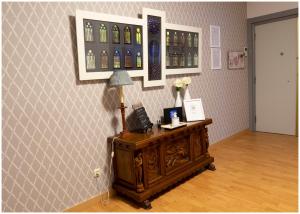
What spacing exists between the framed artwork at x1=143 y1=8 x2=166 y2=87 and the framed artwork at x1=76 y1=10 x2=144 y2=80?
0.09 m

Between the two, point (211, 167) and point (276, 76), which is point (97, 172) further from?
point (276, 76)

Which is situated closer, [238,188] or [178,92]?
[238,188]

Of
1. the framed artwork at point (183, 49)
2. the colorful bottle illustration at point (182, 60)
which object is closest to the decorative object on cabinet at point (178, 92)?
the framed artwork at point (183, 49)

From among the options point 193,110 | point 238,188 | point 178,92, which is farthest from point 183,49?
point 238,188

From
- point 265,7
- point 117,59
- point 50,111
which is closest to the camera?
point 50,111

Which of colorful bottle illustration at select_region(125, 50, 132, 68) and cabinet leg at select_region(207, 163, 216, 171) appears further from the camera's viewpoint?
cabinet leg at select_region(207, 163, 216, 171)

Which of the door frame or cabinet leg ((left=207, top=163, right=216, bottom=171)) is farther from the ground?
the door frame

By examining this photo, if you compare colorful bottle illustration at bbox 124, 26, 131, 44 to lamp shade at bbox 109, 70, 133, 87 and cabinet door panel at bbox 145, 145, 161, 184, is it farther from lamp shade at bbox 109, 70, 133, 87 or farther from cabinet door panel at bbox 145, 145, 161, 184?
cabinet door panel at bbox 145, 145, 161, 184

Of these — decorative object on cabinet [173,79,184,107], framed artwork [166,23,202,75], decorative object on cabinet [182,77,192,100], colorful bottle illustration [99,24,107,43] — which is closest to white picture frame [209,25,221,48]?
framed artwork [166,23,202,75]

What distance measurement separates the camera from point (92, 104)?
8.02 ft

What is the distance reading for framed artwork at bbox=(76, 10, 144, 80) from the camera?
2291 millimetres

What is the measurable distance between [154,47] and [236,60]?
6.58 ft

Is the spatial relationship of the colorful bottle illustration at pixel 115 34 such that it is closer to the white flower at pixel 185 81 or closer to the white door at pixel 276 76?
the white flower at pixel 185 81

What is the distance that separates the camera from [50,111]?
2.16 m
